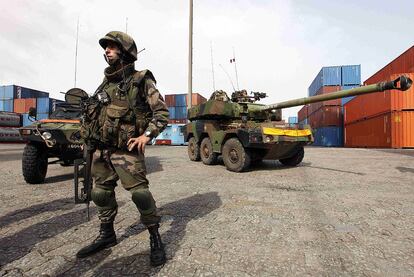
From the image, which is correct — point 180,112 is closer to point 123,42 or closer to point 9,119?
point 9,119

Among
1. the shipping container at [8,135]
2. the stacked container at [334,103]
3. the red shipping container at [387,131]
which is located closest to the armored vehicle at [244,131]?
the red shipping container at [387,131]

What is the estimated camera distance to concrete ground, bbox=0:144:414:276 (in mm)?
2094

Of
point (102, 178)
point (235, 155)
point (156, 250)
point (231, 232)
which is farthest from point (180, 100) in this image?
point (156, 250)

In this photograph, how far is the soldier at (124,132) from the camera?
7.45 ft

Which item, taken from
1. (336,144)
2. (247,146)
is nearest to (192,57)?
(247,146)

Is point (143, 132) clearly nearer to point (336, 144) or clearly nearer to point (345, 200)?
point (345, 200)

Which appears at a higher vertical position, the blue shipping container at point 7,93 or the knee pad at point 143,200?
the blue shipping container at point 7,93

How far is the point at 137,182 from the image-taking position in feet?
7.50

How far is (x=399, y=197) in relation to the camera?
13.9 feet

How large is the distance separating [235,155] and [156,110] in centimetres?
471

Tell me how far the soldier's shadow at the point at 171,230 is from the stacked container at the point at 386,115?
16442 mm

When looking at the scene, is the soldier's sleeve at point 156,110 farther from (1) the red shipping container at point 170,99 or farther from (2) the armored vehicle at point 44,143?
(1) the red shipping container at point 170,99

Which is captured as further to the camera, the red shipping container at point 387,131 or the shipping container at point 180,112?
the shipping container at point 180,112

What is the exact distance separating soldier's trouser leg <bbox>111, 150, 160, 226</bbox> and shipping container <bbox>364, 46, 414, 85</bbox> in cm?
2184
